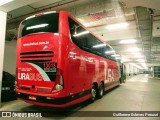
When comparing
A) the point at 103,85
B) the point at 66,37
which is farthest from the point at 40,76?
the point at 103,85

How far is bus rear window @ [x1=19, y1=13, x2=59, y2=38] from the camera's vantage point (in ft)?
13.7

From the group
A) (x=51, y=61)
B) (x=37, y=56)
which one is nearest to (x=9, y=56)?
(x=37, y=56)

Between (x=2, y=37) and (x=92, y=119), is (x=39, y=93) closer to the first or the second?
(x=92, y=119)

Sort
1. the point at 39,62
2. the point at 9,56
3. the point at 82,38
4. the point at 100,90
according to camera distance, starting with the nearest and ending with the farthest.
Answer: the point at 39,62 < the point at 82,38 < the point at 100,90 < the point at 9,56

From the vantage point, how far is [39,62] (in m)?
4.16

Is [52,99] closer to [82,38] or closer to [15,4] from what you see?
[82,38]

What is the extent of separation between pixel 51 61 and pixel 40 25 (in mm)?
1271

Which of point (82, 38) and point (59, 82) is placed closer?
point (59, 82)

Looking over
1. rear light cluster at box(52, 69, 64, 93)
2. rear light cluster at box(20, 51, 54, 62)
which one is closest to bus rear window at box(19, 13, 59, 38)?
rear light cluster at box(20, 51, 54, 62)

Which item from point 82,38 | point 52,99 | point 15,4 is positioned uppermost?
point 15,4

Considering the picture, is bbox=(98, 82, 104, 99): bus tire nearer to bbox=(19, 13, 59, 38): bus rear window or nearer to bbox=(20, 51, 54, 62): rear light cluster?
bbox=(20, 51, 54, 62): rear light cluster

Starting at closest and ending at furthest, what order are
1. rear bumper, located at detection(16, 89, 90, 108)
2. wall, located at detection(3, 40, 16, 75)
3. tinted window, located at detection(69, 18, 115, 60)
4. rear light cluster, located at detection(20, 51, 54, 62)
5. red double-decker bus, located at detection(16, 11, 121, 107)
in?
rear bumper, located at detection(16, 89, 90, 108) < red double-decker bus, located at detection(16, 11, 121, 107) < rear light cluster, located at detection(20, 51, 54, 62) < tinted window, located at detection(69, 18, 115, 60) < wall, located at detection(3, 40, 16, 75)

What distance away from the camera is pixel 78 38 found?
4.83 m

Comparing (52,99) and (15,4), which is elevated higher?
(15,4)
